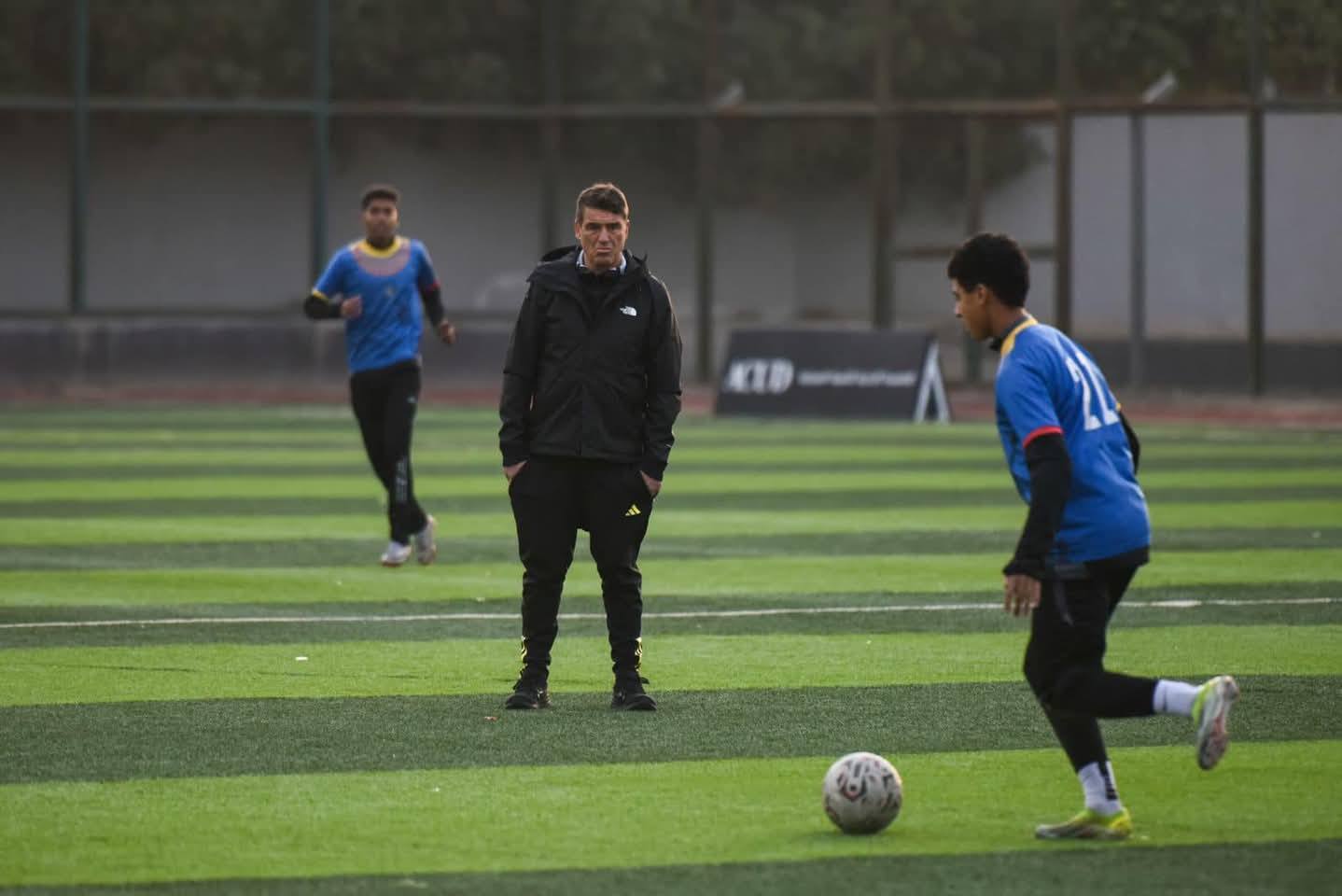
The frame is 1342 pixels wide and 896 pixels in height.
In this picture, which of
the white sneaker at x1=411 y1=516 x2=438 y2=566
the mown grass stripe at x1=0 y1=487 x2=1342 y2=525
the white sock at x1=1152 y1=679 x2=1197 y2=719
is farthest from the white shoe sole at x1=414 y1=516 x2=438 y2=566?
the white sock at x1=1152 y1=679 x2=1197 y2=719

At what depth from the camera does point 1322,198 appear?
3078 centimetres

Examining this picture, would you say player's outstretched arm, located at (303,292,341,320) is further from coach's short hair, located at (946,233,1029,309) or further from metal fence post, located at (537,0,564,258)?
metal fence post, located at (537,0,564,258)

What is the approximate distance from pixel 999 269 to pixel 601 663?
4.05 m

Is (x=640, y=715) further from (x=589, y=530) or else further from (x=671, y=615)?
(x=671, y=615)

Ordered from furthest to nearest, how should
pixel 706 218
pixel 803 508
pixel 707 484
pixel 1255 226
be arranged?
1. pixel 706 218
2. pixel 1255 226
3. pixel 707 484
4. pixel 803 508

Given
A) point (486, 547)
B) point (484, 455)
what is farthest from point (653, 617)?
point (484, 455)

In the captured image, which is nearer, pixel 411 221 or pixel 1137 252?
pixel 1137 252

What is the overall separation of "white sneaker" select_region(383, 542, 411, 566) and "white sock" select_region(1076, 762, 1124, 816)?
7608mm

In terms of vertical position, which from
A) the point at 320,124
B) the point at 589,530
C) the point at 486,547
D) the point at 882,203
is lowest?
the point at 486,547

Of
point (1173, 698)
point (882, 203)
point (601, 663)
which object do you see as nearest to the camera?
point (1173, 698)

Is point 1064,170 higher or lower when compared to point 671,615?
higher

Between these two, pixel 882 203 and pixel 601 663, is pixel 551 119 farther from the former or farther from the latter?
pixel 601 663

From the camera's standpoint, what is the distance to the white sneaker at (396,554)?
1388 centimetres

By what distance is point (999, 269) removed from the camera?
6.77 m
